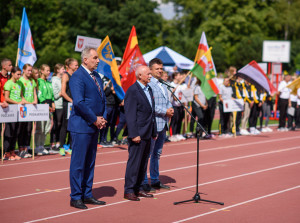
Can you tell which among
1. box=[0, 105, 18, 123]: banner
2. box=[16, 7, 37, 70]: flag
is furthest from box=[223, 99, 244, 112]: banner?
box=[0, 105, 18, 123]: banner

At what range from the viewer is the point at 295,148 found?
15.4 m

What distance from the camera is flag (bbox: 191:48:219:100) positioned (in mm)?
16172

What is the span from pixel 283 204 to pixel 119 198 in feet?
8.64

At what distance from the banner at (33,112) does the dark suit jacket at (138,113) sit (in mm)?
4570

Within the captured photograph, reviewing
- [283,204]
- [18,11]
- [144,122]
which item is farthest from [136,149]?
[18,11]

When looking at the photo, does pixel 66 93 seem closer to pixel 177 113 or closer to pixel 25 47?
pixel 25 47

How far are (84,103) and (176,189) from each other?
8.75 feet

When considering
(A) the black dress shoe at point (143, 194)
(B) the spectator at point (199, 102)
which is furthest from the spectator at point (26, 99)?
(B) the spectator at point (199, 102)

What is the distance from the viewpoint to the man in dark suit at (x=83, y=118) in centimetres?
727

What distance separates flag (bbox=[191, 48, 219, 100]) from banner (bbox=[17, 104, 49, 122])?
19.1 feet

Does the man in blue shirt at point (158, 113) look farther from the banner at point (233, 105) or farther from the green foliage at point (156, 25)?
the green foliage at point (156, 25)

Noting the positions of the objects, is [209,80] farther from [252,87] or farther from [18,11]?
[18,11]

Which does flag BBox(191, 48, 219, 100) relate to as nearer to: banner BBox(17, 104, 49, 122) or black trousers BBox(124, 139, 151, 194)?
banner BBox(17, 104, 49, 122)

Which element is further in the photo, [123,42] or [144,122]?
[123,42]
